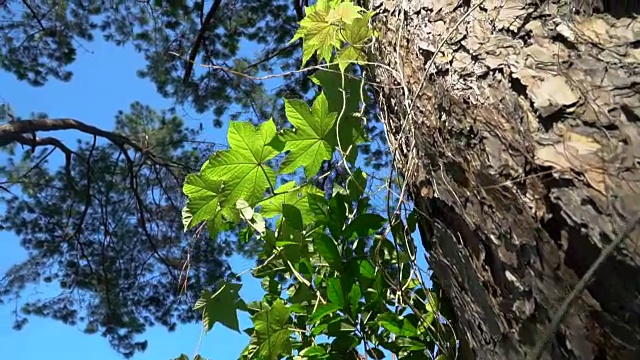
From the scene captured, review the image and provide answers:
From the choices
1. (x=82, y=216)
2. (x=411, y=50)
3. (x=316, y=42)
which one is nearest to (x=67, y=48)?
(x=82, y=216)

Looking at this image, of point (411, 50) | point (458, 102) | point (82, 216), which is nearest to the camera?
point (458, 102)

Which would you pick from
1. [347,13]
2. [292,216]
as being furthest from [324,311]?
[347,13]

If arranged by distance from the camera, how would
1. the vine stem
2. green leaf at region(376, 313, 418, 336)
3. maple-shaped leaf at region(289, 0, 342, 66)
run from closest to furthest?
the vine stem < green leaf at region(376, 313, 418, 336) < maple-shaped leaf at region(289, 0, 342, 66)

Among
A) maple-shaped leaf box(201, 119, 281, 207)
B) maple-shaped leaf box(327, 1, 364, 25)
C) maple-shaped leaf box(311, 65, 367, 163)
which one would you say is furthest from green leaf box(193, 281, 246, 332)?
maple-shaped leaf box(327, 1, 364, 25)

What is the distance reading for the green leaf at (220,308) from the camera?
798 mm

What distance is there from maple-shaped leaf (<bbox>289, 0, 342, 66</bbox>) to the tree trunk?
252 millimetres

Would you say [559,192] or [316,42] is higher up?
[316,42]

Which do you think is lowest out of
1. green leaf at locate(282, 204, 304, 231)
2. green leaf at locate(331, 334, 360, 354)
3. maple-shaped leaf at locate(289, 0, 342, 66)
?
green leaf at locate(331, 334, 360, 354)

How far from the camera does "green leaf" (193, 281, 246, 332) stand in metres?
0.80

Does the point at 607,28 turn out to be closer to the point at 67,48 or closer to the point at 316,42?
the point at 316,42

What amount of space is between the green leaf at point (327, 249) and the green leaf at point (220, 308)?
137 millimetres

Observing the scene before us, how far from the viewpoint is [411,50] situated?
0.64 m

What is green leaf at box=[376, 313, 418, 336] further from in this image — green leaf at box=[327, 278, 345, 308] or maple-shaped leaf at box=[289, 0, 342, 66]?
maple-shaped leaf at box=[289, 0, 342, 66]

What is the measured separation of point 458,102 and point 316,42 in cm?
40
